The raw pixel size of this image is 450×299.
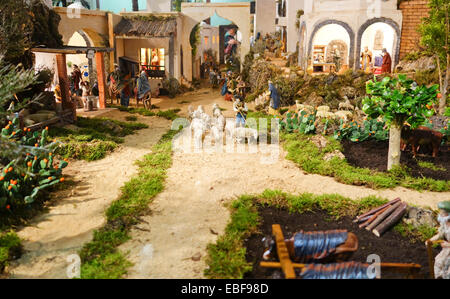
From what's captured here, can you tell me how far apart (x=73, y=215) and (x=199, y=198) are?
7.89 ft

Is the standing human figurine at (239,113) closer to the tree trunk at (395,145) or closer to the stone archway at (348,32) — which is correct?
the tree trunk at (395,145)

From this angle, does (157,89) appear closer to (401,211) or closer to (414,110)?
(414,110)

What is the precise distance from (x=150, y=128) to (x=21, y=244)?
26.2 ft

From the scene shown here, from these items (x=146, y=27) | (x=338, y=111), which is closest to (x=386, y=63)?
(x=338, y=111)

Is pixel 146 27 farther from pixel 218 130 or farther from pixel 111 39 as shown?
pixel 218 130

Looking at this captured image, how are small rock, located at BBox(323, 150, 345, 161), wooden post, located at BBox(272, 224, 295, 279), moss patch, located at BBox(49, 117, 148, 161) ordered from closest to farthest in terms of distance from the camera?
wooden post, located at BBox(272, 224, 295, 279), small rock, located at BBox(323, 150, 345, 161), moss patch, located at BBox(49, 117, 148, 161)

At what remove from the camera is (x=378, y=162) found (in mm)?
9578

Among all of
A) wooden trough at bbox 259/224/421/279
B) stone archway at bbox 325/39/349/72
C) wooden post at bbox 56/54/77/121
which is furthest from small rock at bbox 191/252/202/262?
stone archway at bbox 325/39/349/72

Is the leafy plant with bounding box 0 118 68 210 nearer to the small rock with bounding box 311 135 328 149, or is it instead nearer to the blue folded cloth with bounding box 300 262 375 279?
the blue folded cloth with bounding box 300 262 375 279

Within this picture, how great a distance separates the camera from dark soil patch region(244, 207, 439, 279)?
527cm

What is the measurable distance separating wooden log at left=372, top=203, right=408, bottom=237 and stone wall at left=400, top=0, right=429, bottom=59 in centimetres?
1259

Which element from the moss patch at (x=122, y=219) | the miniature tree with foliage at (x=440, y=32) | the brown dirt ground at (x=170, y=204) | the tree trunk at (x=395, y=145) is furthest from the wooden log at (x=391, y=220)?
the miniature tree with foliage at (x=440, y=32)

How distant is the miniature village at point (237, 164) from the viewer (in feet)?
17.2
